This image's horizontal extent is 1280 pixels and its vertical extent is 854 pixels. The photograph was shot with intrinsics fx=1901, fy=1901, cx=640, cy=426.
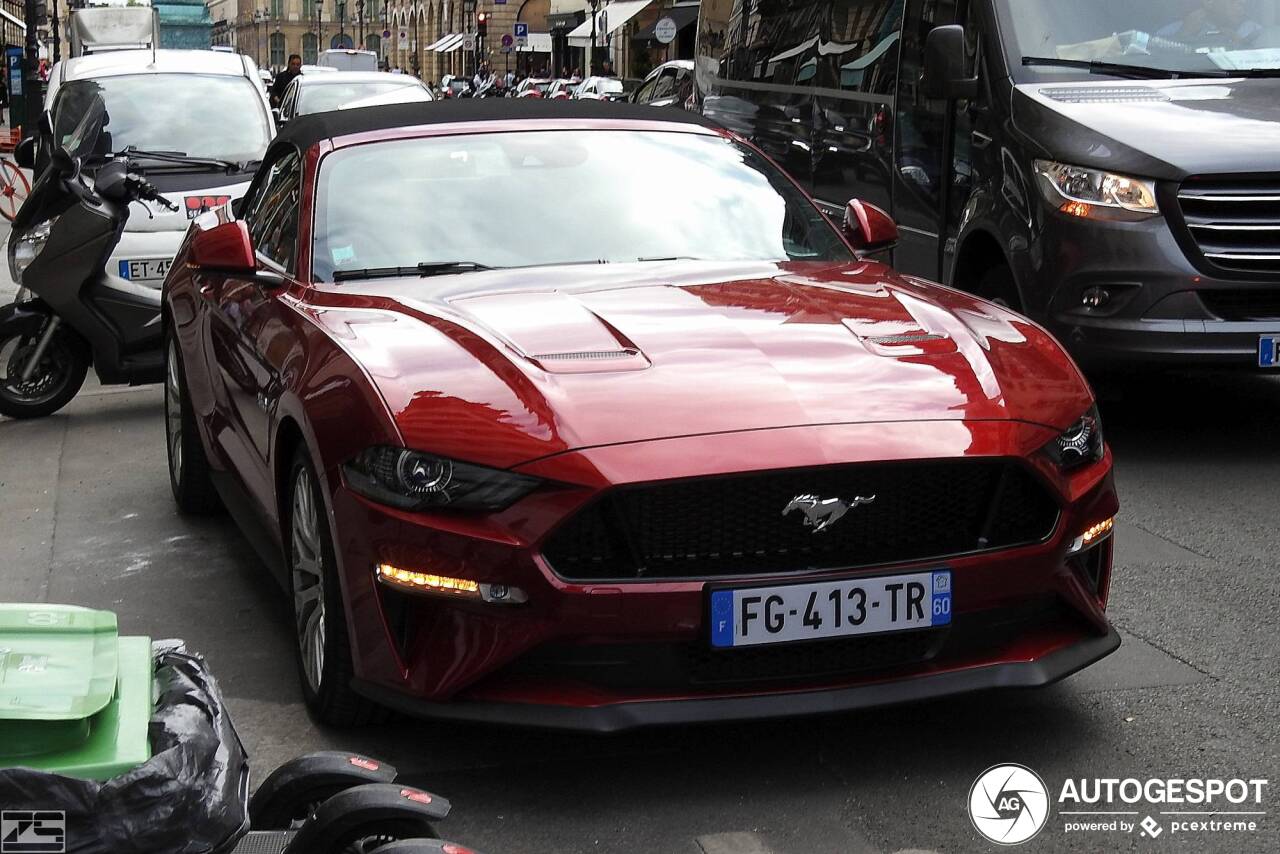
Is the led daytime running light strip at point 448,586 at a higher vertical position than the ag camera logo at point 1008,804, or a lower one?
higher

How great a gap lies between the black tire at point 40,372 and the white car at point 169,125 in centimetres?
65

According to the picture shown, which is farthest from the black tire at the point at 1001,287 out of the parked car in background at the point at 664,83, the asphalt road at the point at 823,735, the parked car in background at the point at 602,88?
the parked car in background at the point at 602,88

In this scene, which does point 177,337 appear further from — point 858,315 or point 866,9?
point 866,9

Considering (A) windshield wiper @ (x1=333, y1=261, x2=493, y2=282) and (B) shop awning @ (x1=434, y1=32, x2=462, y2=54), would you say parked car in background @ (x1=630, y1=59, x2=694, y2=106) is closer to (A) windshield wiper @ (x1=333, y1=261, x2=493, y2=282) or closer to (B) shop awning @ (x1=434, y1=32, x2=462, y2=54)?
(A) windshield wiper @ (x1=333, y1=261, x2=493, y2=282)

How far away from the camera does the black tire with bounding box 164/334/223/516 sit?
653 cm

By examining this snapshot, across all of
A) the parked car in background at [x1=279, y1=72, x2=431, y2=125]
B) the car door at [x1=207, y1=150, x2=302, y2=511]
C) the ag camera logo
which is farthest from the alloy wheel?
the parked car in background at [x1=279, y1=72, x2=431, y2=125]

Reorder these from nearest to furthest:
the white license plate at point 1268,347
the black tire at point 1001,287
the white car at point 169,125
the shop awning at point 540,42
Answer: the white license plate at point 1268,347 → the black tire at point 1001,287 → the white car at point 169,125 → the shop awning at point 540,42

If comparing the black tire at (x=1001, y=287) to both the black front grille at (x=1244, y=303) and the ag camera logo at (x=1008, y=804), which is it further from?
the ag camera logo at (x=1008, y=804)

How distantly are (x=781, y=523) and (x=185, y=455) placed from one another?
11.4 feet

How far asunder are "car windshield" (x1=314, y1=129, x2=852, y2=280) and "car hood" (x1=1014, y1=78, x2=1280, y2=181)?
2.12 metres

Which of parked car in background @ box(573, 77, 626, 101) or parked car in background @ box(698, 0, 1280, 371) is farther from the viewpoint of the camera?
parked car in background @ box(573, 77, 626, 101)

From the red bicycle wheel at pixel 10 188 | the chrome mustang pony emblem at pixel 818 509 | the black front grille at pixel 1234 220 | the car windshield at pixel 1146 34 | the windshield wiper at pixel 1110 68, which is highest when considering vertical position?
the car windshield at pixel 1146 34

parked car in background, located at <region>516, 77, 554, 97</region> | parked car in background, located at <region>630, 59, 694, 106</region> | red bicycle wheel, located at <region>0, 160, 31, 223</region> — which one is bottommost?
parked car in background, located at <region>516, 77, 554, 97</region>

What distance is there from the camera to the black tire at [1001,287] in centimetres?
791
